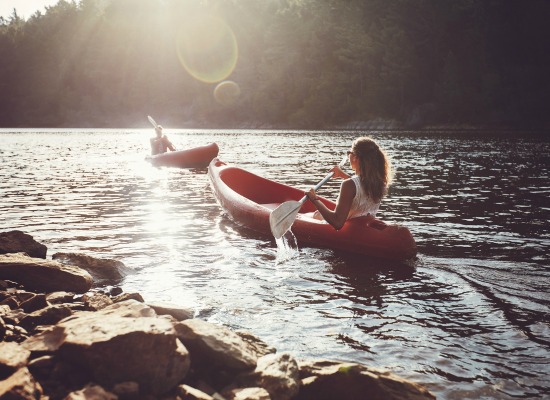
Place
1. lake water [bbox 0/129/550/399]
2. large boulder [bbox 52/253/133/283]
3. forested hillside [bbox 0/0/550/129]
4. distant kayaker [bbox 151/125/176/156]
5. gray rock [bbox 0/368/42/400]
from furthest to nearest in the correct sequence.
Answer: forested hillside [bbox 0/0/550/129], distant kayaker [bbox 151/125/176/156], large boulder [bbox 52/253/133/283], lake water [bbox 0/129/550/399], gray rock [bbox 0/368/42/400]

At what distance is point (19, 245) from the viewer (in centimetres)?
606

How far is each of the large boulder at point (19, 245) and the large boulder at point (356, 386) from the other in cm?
404

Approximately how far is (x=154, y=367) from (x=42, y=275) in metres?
2.55

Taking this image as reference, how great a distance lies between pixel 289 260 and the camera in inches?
261

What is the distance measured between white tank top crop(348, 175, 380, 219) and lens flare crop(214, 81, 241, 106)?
71853mm

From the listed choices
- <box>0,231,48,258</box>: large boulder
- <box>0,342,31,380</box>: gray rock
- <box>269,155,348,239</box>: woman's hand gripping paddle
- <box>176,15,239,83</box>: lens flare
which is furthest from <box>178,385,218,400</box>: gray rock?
<box>176,15,239,83</box>: lens flare

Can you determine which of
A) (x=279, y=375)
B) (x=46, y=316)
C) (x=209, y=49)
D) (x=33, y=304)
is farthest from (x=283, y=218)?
(x=209, y=49)

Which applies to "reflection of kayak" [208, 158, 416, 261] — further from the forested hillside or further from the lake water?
the forested hillside

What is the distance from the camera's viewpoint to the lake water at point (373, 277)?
3938mm

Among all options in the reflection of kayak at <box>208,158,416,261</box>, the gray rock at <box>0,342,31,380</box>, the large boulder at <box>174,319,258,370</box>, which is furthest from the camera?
the reflection of kayak at <box>208,158,416,261</box>

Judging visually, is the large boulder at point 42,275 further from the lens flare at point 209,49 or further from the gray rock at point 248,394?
the lens flare at point 209,49

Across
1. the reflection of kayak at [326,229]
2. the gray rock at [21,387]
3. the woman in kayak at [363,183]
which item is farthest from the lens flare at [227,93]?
the gray rock at [21,387]

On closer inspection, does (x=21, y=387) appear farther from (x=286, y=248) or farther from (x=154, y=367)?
(x=286, y=248)

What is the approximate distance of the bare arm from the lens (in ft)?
20.0
